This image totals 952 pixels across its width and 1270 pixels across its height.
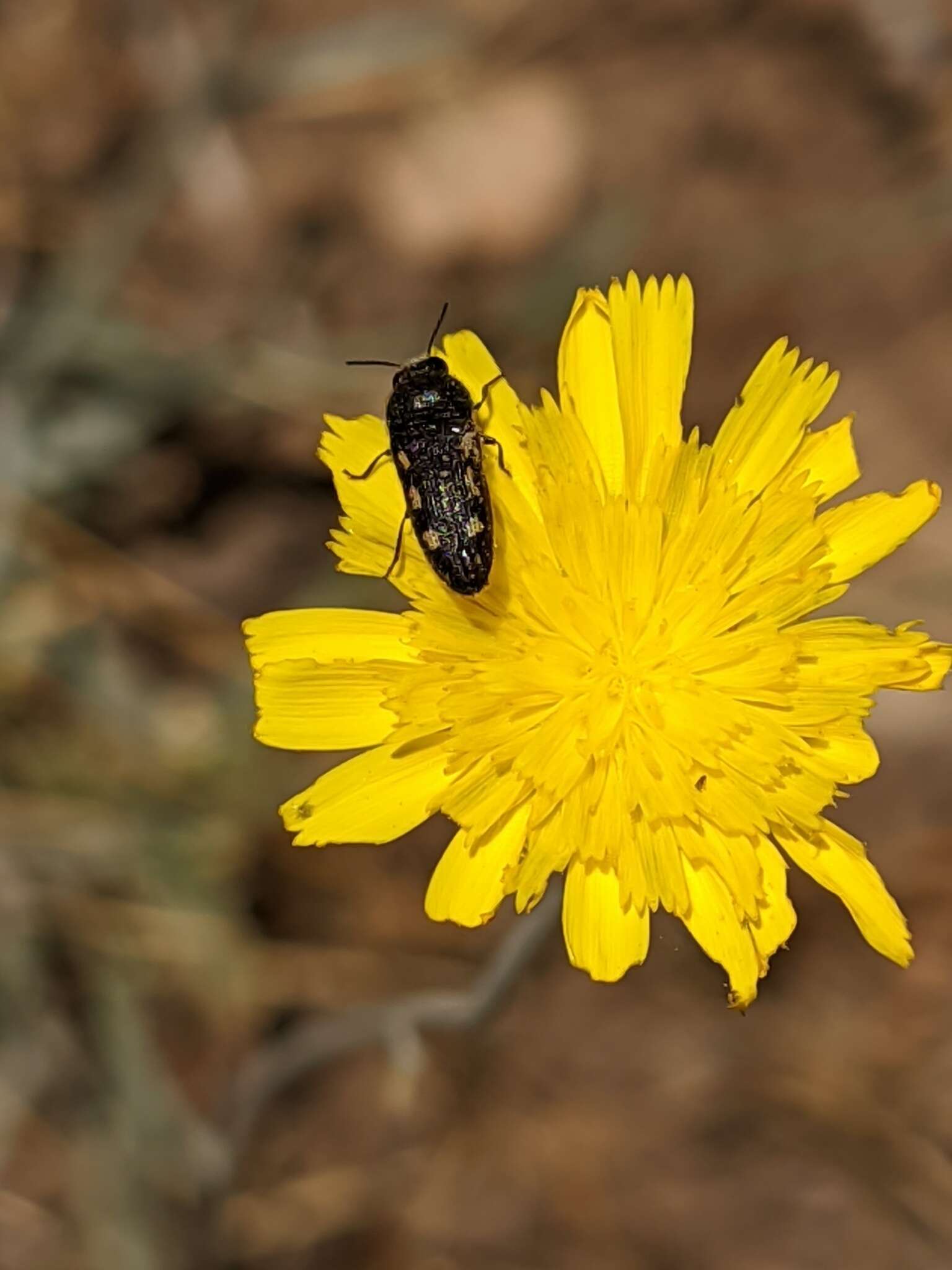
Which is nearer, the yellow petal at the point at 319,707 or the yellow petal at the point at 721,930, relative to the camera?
the yellow petal at the point at 721,930

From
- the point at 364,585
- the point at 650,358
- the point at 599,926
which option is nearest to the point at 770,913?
the point at 599,926

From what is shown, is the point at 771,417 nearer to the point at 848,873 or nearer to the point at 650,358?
the point at 650,358

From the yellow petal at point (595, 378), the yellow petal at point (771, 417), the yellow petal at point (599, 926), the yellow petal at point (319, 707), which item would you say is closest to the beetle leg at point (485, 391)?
the yellow petal at point (595, 378)

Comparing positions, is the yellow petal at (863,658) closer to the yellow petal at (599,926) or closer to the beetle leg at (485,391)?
the yellow petal at (599,926)

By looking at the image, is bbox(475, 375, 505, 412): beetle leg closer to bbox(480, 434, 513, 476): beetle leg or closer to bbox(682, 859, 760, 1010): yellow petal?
bbox(480, 434, 513, 476): beetle leg

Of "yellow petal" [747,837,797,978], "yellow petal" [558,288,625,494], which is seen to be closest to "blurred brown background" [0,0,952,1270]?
"yellow petal" [558,288,625,494]
